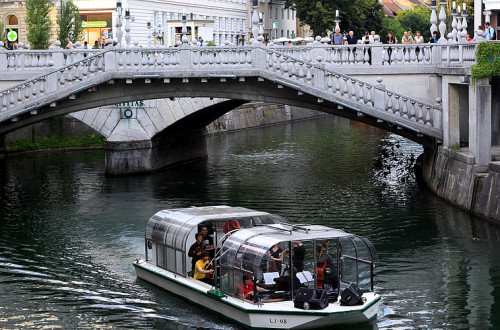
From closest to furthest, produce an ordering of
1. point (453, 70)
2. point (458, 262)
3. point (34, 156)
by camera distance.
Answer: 1. point (458, 262)
2. point (453, 70)
3. point (34, 156)

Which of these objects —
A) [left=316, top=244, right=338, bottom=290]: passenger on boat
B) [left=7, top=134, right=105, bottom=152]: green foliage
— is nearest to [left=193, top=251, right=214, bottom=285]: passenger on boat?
[left=316, top=244, right=338, bottom=290]: passenger on boat

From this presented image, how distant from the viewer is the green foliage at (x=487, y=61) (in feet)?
135

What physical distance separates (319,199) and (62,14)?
37.9 m

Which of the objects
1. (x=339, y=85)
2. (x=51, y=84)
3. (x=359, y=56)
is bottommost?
(x=339, y=85)

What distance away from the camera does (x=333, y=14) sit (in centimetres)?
10706

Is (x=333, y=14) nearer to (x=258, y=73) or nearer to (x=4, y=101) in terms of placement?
(x=258, y=73)

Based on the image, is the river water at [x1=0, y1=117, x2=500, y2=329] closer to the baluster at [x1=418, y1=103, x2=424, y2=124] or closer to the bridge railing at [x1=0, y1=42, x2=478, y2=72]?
the baluster at [x1=418, y1=103, x2=424, y2=124]

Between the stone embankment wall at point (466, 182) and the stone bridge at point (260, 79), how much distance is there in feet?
3.70

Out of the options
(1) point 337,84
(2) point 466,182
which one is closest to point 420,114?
(1) point 337,84

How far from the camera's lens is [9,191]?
2053 inches

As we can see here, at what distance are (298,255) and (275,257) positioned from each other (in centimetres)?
65

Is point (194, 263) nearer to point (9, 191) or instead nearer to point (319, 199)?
point (319, 199)

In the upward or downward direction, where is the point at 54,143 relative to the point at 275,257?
downward

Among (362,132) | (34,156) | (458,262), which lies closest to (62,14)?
(34,156)
